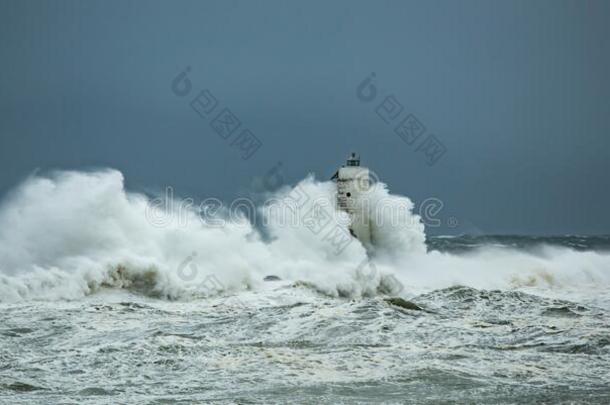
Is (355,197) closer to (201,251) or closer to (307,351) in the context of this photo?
(201,251)

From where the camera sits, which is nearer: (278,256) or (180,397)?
(180,397)

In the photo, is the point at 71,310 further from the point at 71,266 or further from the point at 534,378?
the point at 534,378

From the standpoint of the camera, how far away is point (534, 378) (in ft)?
37.0

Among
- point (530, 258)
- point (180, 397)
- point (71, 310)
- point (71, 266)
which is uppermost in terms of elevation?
point (530, 258)

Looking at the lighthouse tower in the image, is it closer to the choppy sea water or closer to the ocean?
the ocean

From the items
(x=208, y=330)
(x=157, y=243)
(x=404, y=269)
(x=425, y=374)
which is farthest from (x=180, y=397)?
(x=404, y=269)

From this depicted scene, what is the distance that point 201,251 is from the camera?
23484 mm

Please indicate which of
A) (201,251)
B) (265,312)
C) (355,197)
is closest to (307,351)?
(265,312)

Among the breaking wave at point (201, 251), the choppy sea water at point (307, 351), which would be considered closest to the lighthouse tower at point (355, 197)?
the breaking wave at point (201, 251)

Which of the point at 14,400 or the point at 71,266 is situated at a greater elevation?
the point at 71,266

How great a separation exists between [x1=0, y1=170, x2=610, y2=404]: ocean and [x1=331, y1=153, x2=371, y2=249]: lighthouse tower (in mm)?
463

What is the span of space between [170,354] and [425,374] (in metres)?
3.88

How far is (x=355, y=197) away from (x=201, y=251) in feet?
24.0

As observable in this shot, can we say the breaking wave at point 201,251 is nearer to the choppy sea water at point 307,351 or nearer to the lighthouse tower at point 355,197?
the lighthouse tower at point 355,197
